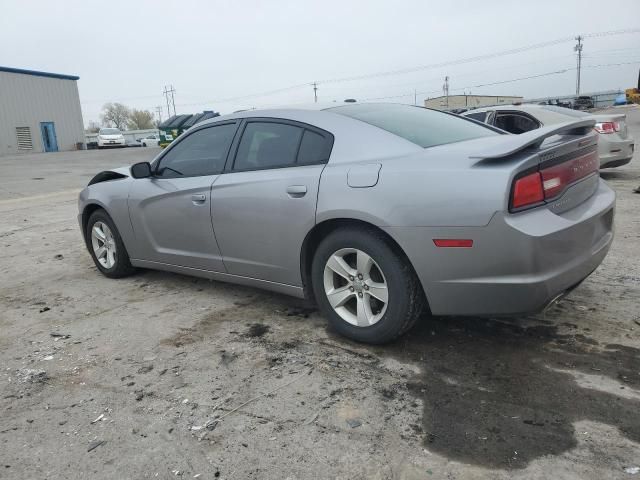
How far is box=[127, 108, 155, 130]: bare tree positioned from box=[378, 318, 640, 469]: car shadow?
10611cm

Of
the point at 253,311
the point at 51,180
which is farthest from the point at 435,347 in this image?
the point at 51,180

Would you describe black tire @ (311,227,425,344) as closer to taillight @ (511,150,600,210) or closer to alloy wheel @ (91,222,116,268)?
taillight @ (511,150,600,210)

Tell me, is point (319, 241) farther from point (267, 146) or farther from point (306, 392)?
point (306, 392)

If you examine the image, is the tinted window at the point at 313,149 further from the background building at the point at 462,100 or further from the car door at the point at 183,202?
the background building at the point at 462,100

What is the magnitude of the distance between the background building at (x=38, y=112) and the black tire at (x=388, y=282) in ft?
135

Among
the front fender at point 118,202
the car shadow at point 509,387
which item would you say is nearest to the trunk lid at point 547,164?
the car shadow at point 509,387

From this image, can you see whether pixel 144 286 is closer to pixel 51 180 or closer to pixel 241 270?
pixel 241 270

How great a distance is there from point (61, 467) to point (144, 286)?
8.63 ft

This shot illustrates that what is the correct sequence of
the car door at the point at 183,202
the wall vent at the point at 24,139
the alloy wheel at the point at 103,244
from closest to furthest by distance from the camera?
1. the car door at the point at 183,202
2. the alloy wheel at the point at 103,244
3. the wall vent at the point at 24,139

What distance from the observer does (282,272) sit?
3486 millimetres

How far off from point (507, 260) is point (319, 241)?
120cm

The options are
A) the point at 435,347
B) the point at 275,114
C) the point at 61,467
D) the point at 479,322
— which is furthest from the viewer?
the point at 275,114

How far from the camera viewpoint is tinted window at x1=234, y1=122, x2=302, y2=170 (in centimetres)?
348

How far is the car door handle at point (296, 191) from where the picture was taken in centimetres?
322
